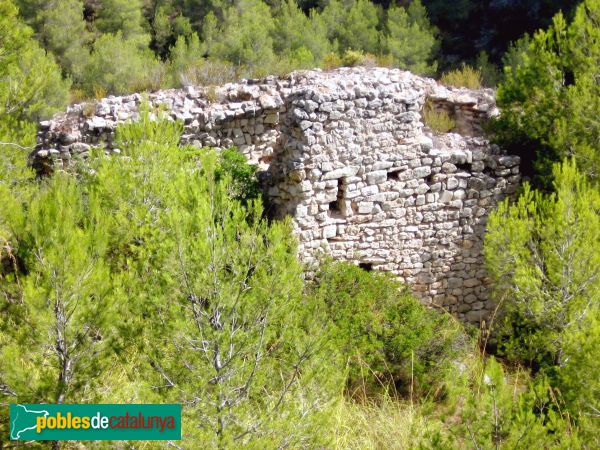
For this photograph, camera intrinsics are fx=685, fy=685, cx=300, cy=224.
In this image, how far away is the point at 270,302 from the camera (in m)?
4.96

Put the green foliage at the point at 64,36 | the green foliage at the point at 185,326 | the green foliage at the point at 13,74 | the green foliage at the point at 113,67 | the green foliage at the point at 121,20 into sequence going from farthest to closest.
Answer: the green foliage at the point at 121,20
the green foliage at the point at 64,36
the green foliage at the point at 113,67
the green foliage at the point at 13,74
the green foliage at the point at 185,326

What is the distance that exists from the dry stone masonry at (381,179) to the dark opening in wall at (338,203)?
0.02 metres

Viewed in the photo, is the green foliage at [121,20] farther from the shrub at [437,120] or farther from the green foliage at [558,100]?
the green foliage at [558,100]

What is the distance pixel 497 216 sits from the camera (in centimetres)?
825

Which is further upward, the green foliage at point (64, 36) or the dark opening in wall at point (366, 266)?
the green foliage at point (64, 36)

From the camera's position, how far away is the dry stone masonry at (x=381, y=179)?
838cm

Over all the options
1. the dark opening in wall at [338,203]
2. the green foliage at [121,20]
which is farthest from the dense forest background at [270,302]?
the green foliage at [121,20]

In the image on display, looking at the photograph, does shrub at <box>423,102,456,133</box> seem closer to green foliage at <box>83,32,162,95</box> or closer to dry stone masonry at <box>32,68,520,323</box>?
dry stone masonry at <box>32,68,520,323</box>

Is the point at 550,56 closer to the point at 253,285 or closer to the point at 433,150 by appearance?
the point at 433,150

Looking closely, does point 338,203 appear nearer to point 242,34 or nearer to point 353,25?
point 242,34

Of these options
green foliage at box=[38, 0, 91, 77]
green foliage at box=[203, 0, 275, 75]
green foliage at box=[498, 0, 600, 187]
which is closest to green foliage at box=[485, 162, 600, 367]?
green foliage at box=[498, 0, 600, 187]

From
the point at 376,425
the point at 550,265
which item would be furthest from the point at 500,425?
the point at 550,265

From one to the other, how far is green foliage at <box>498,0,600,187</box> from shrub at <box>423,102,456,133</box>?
94 cm

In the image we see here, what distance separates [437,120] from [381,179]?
226 centimetres
